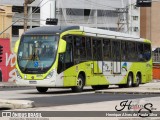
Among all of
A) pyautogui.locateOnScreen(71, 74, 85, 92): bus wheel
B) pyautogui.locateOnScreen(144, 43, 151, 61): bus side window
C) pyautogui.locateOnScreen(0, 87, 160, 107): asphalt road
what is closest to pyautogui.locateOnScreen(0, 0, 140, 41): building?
pyautogui.locateOnScreen(144, 43, 151, 61): bus side window

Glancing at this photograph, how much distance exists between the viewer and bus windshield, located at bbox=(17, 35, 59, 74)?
2866 cm

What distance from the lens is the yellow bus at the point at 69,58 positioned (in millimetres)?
28656

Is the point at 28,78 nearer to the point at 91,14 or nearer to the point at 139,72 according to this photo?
the point at 139,72

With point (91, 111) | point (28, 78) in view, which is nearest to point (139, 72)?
point (28, 78)

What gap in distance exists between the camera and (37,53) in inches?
1140

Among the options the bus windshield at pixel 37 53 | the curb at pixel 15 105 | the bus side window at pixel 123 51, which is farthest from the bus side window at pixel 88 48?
the curb at pixel 15 105

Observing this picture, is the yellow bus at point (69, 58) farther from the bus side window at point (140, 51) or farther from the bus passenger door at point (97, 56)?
the bus side window at point (140, 51)

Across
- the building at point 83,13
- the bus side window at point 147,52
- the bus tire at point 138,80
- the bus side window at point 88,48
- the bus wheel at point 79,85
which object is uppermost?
the building at point 83,13

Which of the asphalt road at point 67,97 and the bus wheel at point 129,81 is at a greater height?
the asphalt road at point 67,97

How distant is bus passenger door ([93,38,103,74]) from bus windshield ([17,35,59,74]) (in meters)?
4.07

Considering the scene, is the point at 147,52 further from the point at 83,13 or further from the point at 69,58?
the point at 83,13

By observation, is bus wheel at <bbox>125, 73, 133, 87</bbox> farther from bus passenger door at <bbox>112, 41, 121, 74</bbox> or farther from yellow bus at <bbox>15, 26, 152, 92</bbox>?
bus passenger door at <bbox>112, 41, 121, 74</bbox>

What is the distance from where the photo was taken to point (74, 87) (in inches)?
1200

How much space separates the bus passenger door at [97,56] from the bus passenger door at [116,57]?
1918mm
